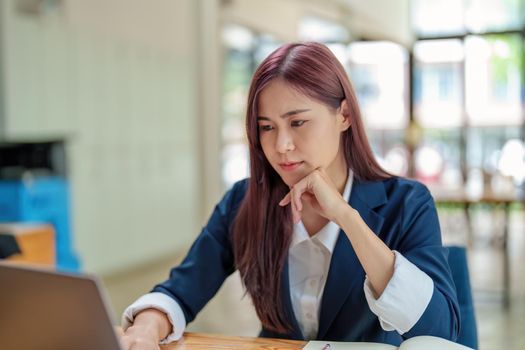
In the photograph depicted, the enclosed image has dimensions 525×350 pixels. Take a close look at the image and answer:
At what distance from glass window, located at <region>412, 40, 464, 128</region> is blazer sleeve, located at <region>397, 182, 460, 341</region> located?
28.8ft

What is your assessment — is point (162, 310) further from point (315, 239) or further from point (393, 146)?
point (393, 146)

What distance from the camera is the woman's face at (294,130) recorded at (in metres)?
1.36

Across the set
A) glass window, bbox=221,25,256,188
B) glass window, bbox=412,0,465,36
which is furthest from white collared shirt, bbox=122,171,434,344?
glass window, bbox=412,0,465,36

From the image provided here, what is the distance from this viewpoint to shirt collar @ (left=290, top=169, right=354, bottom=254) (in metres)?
1.46

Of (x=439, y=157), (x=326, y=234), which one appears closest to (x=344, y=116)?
(x=326, y=234)

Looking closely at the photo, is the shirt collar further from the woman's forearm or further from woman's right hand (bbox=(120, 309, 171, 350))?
woman's right hand (bbox=(120, 309, 171, 350))

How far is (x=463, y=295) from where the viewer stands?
1.64 m

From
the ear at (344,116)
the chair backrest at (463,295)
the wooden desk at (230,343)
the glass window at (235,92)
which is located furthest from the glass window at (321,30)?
the wooden desk at (230,343)

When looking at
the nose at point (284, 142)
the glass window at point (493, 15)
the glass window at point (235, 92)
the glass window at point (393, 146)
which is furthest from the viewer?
the glass window at point (393, 146)

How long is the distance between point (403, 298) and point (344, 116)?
0.41 metres

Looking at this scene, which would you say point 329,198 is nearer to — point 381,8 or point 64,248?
point 64,248

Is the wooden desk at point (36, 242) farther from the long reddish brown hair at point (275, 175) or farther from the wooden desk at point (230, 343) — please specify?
the wooden desk at point (230, 343)

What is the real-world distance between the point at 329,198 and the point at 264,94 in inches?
9.7

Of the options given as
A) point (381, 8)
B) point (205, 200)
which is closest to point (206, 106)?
point (205, 200)
